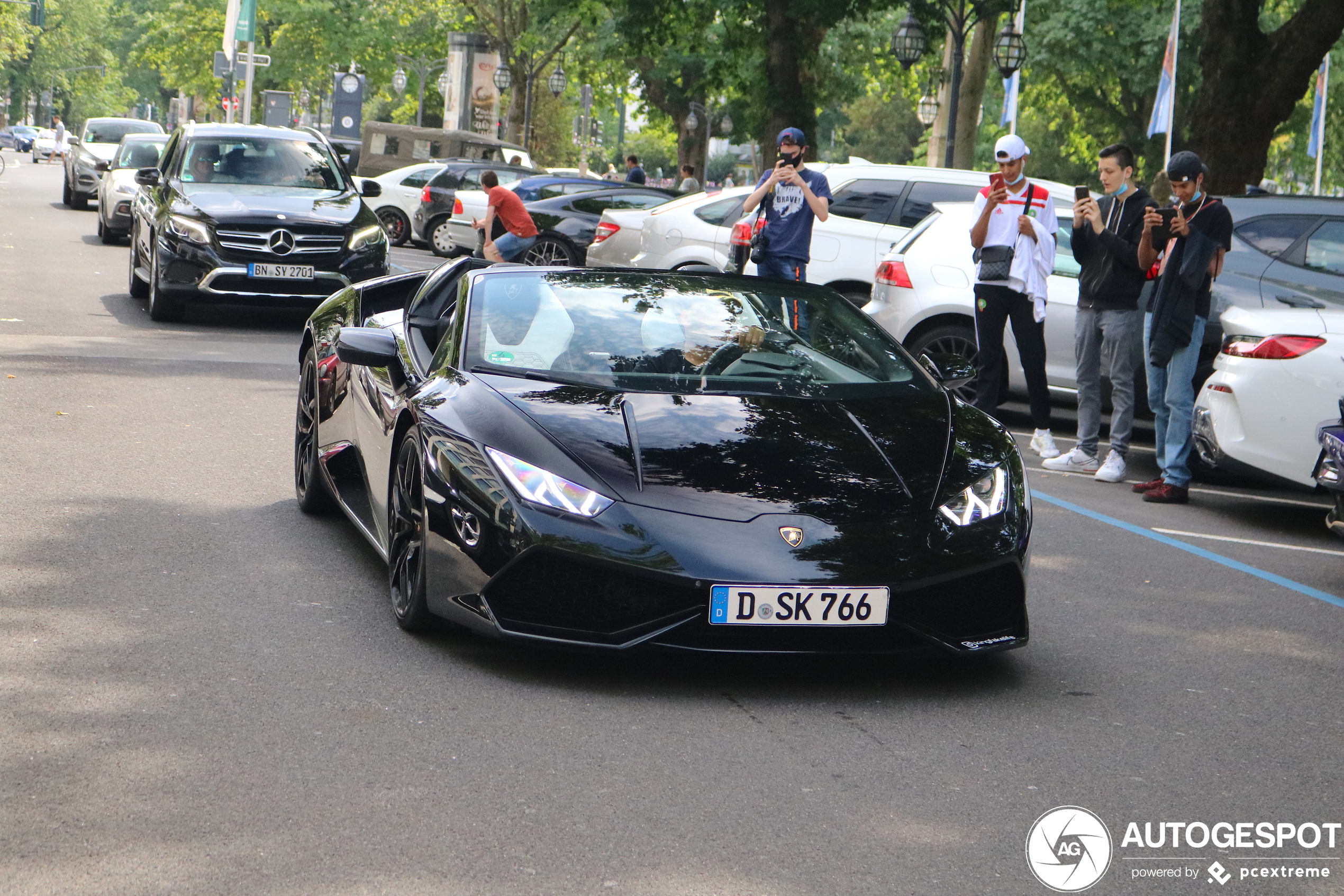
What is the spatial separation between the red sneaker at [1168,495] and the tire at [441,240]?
59.0 feet

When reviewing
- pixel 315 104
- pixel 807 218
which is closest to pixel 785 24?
pixel 807 218

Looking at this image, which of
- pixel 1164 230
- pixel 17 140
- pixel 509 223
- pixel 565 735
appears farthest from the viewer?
pixel 17 140

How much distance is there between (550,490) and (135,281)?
498 inches

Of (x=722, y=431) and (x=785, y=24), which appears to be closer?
(x=722, y=431)

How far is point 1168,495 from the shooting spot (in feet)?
29.1

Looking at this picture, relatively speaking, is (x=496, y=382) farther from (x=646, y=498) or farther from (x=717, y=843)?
(x=717, y=843)

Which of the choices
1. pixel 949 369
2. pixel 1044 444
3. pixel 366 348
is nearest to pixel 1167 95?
pixel 1044 444

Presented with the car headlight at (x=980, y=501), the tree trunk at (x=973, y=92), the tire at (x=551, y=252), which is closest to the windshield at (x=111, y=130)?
the tire at (x=551, y=252)

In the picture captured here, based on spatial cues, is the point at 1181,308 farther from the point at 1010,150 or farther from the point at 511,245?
the point at 511,245

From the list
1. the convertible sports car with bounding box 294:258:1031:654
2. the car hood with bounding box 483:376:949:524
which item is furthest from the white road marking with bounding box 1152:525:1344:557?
the car hood with bounding box 483:376:949:524

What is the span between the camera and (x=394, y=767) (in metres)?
3.99

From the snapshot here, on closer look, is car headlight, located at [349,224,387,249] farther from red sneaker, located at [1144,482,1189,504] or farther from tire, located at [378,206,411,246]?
tire, located at [378,206,411,246]

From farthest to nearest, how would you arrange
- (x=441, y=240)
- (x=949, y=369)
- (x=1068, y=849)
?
(x=441, y=240) → (x=949, y=369) → (x=1068, y=849)

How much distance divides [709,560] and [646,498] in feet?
0.90
